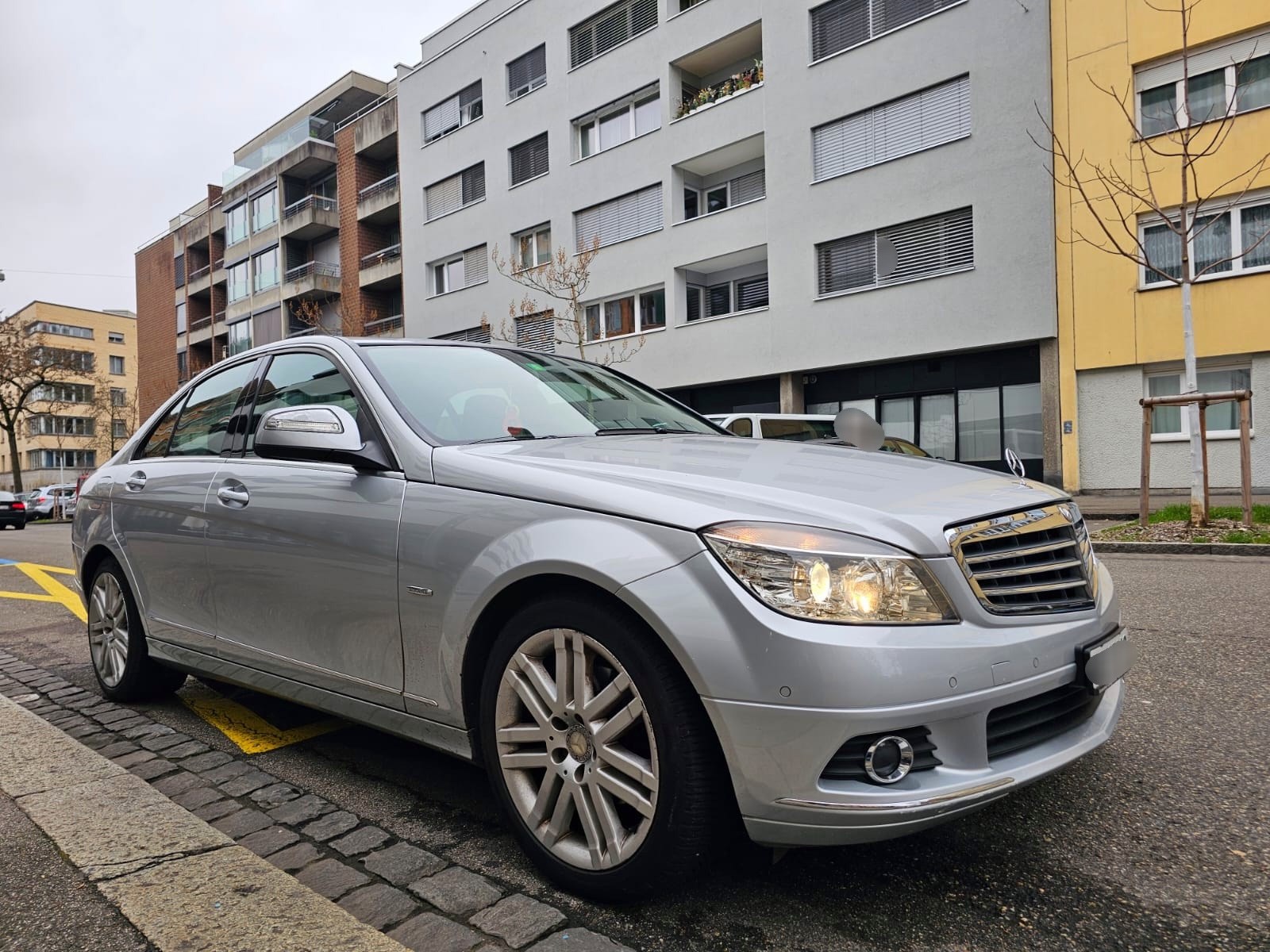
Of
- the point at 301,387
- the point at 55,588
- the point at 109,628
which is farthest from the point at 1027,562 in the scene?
the point at 55,588

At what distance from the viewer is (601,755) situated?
2.10 meters

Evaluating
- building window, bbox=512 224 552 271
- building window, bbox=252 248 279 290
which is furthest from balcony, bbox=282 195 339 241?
building window, bbox=512 224 552 271

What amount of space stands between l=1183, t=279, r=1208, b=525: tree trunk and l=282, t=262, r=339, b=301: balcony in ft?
109

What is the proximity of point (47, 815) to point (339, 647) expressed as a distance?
1013 millimetres

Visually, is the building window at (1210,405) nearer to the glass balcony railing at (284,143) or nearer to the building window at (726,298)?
the building window at (726,298)

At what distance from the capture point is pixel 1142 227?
16656 millimetres

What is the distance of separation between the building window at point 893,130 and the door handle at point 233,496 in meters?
18.2

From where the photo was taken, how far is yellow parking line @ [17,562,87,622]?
741cm

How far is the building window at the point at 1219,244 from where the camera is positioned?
15320 mm

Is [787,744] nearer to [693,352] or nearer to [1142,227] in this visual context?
[1142,227]

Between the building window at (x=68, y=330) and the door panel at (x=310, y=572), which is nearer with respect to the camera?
the door panel at (x=310, y=572)

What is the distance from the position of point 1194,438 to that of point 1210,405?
7.07 m

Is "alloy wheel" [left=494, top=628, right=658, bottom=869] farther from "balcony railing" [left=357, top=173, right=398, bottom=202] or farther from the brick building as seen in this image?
"balcony railing" [left=357, top=173, right=398, bottom=202]

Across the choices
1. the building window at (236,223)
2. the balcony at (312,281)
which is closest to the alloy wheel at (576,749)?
the balcony at (312,281)
